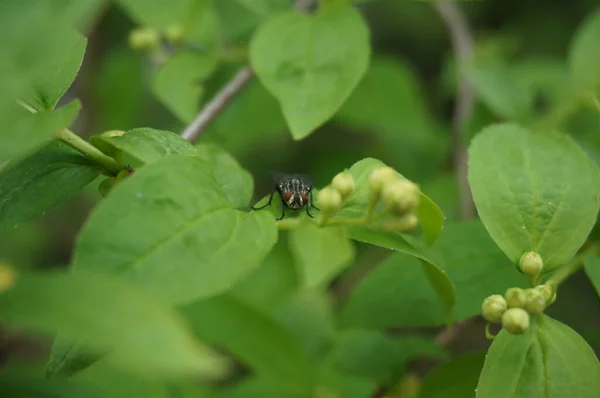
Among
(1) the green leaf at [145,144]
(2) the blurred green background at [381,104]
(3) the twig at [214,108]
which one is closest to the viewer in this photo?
(1) the green leaf at [145,144]

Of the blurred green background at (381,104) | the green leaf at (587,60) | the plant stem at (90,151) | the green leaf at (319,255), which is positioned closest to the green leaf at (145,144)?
the plant stem at (90,151)

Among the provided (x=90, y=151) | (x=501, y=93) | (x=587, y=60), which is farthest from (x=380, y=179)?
(x=587, y=60)

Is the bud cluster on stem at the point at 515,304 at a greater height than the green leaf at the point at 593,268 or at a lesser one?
greater

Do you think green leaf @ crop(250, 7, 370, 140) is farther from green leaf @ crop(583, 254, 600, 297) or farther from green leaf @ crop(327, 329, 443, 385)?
green leaf @ crop(327, 329, 443, 385)

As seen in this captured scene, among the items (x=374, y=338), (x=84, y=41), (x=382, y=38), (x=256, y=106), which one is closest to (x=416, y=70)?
(x=382, y=38)

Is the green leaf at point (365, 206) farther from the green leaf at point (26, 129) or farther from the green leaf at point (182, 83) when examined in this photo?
the green leaf at point (182, 83)

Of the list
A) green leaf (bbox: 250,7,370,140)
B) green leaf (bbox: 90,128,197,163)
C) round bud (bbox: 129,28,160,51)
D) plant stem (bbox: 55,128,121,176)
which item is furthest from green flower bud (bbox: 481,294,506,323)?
round bud (bbox: 129,28,160,51)

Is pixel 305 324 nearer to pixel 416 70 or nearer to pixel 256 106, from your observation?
pixel 256 106
